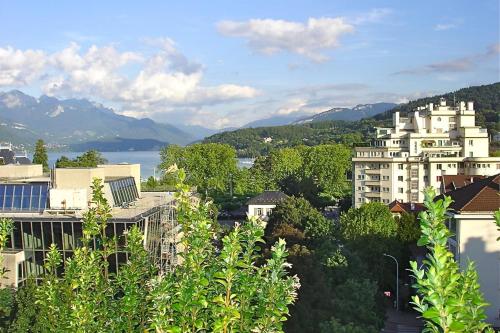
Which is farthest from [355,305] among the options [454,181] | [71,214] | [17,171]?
[454,181]

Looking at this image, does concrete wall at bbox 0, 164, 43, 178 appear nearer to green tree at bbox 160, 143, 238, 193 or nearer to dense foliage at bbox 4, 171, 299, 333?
dense foliage at bbox 4, 171, 299, 333

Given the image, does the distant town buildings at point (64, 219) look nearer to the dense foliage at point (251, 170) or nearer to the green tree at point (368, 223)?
the green tree at point (368, 223)

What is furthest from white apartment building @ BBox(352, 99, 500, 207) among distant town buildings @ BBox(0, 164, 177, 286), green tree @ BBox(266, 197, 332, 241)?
distant town buildings @ BBox(0, 164, 177, 286)

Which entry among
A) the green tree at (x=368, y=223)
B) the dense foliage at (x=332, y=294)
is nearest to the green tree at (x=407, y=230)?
the green tree at (x=368, y=223)

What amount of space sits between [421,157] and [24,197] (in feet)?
139

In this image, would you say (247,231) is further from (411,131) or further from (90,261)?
(411,131)

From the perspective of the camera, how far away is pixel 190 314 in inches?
266

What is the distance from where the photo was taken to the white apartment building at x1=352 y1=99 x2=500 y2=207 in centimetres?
5681

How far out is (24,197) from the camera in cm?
3066

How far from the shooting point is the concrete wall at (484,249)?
2633 centimetres

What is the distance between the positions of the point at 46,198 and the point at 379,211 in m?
23.1

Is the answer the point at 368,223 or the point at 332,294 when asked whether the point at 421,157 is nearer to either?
the point at 368,223

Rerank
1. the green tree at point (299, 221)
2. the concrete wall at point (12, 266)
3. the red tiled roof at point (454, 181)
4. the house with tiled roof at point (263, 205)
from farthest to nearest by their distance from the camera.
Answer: the house with tiled roof at point (263, 205)
the red tiled roof at point (454, 181)
the green tree at point (299, 221)
the concrete wall at point (12, 266)

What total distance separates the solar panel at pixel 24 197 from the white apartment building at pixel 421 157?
3911cm
